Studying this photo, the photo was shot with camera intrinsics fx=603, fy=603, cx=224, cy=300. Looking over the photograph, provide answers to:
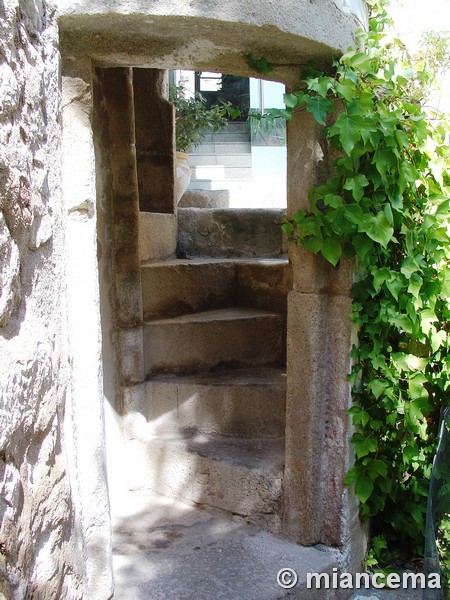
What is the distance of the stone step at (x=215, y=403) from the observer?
304 centimetres

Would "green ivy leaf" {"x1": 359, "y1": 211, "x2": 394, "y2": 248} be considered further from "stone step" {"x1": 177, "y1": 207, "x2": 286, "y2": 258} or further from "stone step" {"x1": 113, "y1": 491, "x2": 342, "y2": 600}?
"stone step" {"x1": 177, "y1": 207, "x2": 286, "y2": 258}

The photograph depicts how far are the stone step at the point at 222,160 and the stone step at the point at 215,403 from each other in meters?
6.39

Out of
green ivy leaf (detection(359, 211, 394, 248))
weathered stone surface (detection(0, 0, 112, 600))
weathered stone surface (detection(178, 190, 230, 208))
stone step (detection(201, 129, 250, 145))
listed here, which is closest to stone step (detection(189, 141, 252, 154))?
stone step (detection(201, 129, 250, 145))

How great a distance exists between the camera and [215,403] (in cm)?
311

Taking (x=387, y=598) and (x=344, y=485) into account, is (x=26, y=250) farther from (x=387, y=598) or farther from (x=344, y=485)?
(x=387, y=598)

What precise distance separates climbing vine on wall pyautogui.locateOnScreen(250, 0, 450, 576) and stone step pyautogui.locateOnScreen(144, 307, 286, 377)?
0.98 m

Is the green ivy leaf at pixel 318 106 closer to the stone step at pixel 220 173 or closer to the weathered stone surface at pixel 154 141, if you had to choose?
the weathered stone surface at pixel 154 141

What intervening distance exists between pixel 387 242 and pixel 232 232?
212 centimetres

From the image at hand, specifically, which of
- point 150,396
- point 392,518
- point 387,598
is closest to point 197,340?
point 150,396

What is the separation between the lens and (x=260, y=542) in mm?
2613

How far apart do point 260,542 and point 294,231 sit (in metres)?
1.35

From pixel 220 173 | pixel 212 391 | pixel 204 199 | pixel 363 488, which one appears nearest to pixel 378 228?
pixel 363 488

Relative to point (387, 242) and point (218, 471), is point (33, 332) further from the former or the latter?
point (218, 471)

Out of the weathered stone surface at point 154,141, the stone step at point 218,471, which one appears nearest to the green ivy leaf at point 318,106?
the stone step at point 218,471
